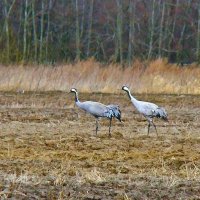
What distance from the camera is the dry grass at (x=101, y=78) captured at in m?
22.5

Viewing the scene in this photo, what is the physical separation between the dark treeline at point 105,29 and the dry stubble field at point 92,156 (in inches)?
645

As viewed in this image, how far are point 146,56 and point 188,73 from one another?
11487 millimetres

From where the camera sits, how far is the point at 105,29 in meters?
38.4

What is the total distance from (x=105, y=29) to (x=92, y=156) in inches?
1131

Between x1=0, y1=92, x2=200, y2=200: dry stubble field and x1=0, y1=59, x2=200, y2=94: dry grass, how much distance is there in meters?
4.25

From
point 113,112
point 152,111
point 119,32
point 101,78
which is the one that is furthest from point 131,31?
point 113,112

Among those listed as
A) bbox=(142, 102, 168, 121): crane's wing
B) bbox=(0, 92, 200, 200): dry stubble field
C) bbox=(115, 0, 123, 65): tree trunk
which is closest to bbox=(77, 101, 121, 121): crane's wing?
bbox=(0, 92, 200, 200): dry stubble field

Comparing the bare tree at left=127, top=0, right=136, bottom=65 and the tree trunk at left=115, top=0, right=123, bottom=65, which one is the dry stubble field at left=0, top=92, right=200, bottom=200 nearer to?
the tree trunk at left=115, top=0, right=123, bottom=65

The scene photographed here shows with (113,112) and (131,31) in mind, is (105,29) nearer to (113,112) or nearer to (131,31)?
(131,31)

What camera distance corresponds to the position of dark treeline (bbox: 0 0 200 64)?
34.3 meters

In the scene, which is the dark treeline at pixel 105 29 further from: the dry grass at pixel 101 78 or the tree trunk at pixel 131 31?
the dry grass at pixel 101 78

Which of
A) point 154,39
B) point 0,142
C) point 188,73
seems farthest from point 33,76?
point 154,39

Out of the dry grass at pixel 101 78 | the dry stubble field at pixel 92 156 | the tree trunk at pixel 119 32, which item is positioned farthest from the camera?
the tree trunk at pixel 119 32

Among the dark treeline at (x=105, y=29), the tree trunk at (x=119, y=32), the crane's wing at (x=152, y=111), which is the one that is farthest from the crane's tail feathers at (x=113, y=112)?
the dark treeline at (x=105, y=29)
